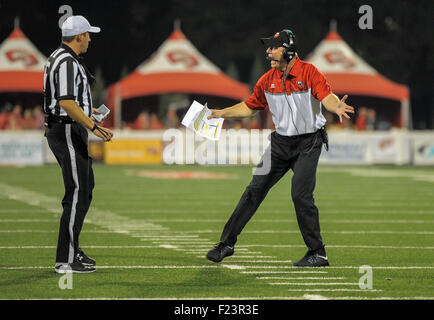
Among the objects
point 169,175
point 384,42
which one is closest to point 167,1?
point 384,42

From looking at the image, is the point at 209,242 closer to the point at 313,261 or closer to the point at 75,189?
the point at 313,261

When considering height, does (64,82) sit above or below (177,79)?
below

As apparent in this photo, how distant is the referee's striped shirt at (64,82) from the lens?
8.82 metres

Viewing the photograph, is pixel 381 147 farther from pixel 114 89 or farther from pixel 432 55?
pixel 432 55

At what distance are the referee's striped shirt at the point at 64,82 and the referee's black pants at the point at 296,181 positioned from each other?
1.71m

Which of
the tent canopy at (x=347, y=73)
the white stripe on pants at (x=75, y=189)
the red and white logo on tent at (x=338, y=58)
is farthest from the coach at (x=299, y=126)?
the red and white logo on tent at (x=338, y=58)

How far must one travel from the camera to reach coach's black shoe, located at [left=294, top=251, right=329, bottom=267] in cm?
949

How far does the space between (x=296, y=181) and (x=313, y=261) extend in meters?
0.72

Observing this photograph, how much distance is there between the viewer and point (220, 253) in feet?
32.0

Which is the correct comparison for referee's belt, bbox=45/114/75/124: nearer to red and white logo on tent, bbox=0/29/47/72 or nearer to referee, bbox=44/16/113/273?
referee, bbox=44/16/113/273

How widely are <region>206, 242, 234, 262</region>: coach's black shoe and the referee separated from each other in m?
1.23

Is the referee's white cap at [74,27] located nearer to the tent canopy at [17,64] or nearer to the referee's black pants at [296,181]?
the referee's black pants at [296,181]

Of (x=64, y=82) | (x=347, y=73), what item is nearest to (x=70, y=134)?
(x=64, y=82)

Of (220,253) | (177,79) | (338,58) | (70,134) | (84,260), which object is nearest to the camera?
(70,134)
